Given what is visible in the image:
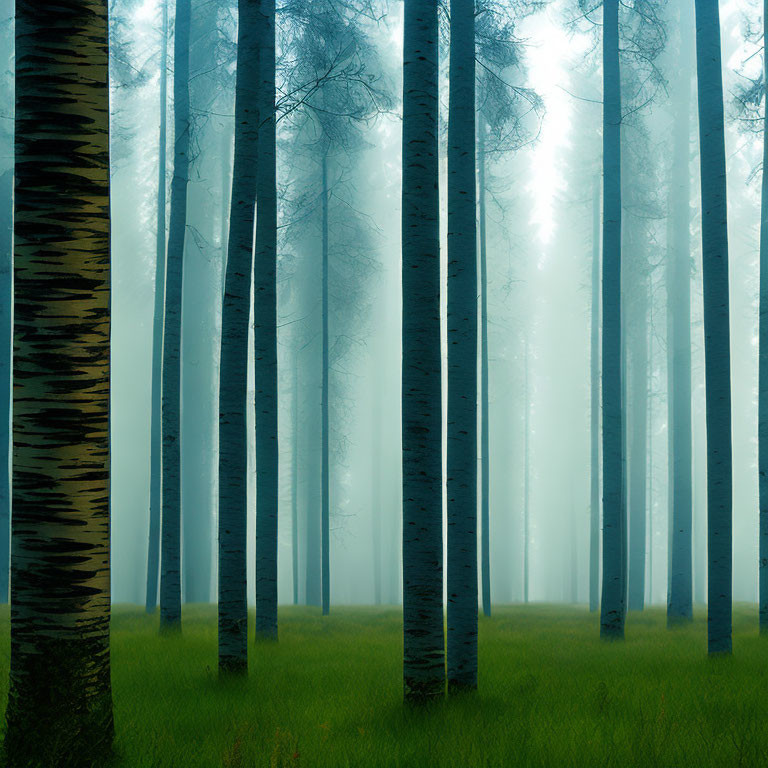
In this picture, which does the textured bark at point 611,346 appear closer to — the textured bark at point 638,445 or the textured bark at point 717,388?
the textured bark at point 717,388

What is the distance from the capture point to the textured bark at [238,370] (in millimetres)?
6906

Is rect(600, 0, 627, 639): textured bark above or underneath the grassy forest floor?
above

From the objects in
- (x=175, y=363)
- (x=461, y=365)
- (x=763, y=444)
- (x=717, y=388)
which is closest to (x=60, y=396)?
(x=461, y=365)

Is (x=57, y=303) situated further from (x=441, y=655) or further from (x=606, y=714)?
(x=606, y=714)

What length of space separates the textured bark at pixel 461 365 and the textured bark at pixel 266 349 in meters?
2.82

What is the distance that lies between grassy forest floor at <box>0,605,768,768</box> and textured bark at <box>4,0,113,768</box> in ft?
1.91

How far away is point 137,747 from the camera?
4293 millimetres

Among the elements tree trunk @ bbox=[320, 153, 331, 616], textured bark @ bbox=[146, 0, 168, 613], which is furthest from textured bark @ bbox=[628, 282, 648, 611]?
textured bark @ bbox=[146, 0, 168, 613]

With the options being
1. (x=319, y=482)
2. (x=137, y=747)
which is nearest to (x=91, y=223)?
(x=137, y=747)

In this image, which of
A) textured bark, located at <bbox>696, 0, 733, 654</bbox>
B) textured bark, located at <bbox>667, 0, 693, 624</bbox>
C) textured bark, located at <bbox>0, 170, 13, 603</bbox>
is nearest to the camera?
textured bark, located at <bbox>696, 0, 733, 654</bbox>

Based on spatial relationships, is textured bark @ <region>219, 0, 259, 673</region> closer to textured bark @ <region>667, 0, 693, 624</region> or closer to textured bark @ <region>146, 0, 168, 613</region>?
textured bark @ <region>146, 0, 168, 613</region>

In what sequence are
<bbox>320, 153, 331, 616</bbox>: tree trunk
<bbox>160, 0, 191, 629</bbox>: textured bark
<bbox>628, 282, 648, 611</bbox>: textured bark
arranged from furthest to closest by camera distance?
<bbox>628, 282, 648, 611</bbox>: textured bark, <bbox>320, 153, 331, 616</bbox>: tree trunk, <bbox>160, 0, 191, 629</bbox>: textured bark

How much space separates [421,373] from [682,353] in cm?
1018

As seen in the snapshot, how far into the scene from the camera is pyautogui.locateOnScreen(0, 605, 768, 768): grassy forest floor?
4344 millimetres
